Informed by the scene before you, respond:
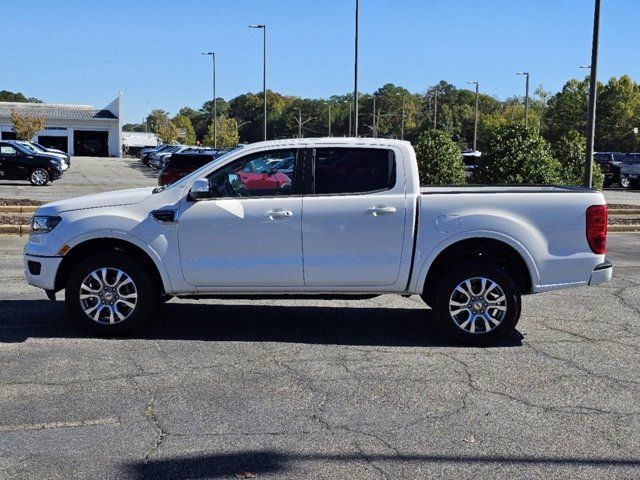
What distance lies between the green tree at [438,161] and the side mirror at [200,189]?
52.4 feet

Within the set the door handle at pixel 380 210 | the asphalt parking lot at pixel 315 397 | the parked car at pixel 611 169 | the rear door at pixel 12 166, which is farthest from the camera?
the parked car at pixel 611 169

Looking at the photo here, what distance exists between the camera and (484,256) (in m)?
7.47

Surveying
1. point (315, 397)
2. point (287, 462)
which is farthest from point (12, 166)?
point (287, 462)

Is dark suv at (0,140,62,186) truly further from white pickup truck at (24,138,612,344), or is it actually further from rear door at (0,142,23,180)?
white pickup truck at (24,138,612,344)

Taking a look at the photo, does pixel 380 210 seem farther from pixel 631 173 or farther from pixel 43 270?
pixel 631 173

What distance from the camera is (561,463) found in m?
4.54

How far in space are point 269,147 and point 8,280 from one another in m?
4.89

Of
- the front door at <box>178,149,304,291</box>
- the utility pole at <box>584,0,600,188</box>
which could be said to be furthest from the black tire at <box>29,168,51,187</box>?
the front door at <box>178,149,304,291</box>

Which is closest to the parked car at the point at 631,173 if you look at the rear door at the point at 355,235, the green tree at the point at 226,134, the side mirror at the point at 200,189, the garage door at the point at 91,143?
the rear door at the point at 355,235

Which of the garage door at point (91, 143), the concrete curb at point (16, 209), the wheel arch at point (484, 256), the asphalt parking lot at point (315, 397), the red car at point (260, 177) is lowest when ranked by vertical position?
the asphalt parking lot at point (315, 397)

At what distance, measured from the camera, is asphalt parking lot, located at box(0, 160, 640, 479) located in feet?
14.9

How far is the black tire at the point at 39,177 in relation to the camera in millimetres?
30094

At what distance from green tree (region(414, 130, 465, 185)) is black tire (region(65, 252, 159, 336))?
53.0ft

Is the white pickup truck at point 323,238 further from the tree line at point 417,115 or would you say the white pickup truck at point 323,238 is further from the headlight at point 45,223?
the tree line at point 417,115
